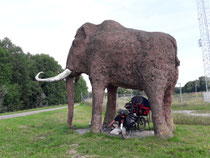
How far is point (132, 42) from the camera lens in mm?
6141

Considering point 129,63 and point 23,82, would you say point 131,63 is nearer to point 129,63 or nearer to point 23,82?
point 129,63

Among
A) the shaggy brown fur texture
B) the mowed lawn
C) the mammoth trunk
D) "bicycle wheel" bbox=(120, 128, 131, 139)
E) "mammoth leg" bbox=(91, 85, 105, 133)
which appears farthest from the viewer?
the mammoth trunk

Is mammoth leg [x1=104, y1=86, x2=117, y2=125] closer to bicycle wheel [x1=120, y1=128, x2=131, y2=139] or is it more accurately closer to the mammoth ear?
bicycle wheel [x1=120, y1=128, x2=131, y2=139]

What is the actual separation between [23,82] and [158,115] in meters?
28.4

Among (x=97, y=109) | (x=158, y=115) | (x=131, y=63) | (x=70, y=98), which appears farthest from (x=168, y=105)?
(x=70, y=98)

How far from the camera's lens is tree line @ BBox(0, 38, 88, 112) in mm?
26344

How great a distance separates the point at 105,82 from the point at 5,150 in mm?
3535

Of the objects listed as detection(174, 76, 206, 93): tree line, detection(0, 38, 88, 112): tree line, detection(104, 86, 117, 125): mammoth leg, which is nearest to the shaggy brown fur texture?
detection(104, 86, 117, 125): mammoth leg

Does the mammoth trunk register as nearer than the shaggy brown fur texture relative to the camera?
No

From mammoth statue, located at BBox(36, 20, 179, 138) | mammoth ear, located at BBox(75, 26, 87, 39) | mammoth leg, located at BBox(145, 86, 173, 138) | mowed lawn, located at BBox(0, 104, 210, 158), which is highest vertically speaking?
mammoth ear, located at BBox(75, 26, 87, 39)

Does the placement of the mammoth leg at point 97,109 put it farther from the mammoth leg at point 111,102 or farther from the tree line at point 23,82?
the tree line at point 23,82

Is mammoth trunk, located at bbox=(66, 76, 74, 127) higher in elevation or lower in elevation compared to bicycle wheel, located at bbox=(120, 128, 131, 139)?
higher

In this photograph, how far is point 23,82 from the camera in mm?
30094

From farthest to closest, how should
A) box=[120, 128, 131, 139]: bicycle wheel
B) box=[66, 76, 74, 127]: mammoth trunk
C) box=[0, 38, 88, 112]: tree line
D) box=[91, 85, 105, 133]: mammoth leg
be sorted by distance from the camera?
1. box=[0, 38, 88, 112]: tree line
2. box=[66, 76, 74, 127]: mammoth trunk
3. box=[91, 85, 105, 133]: mammoth leg
4. box=[120, 128, 131, 139]: bicycle wheel
